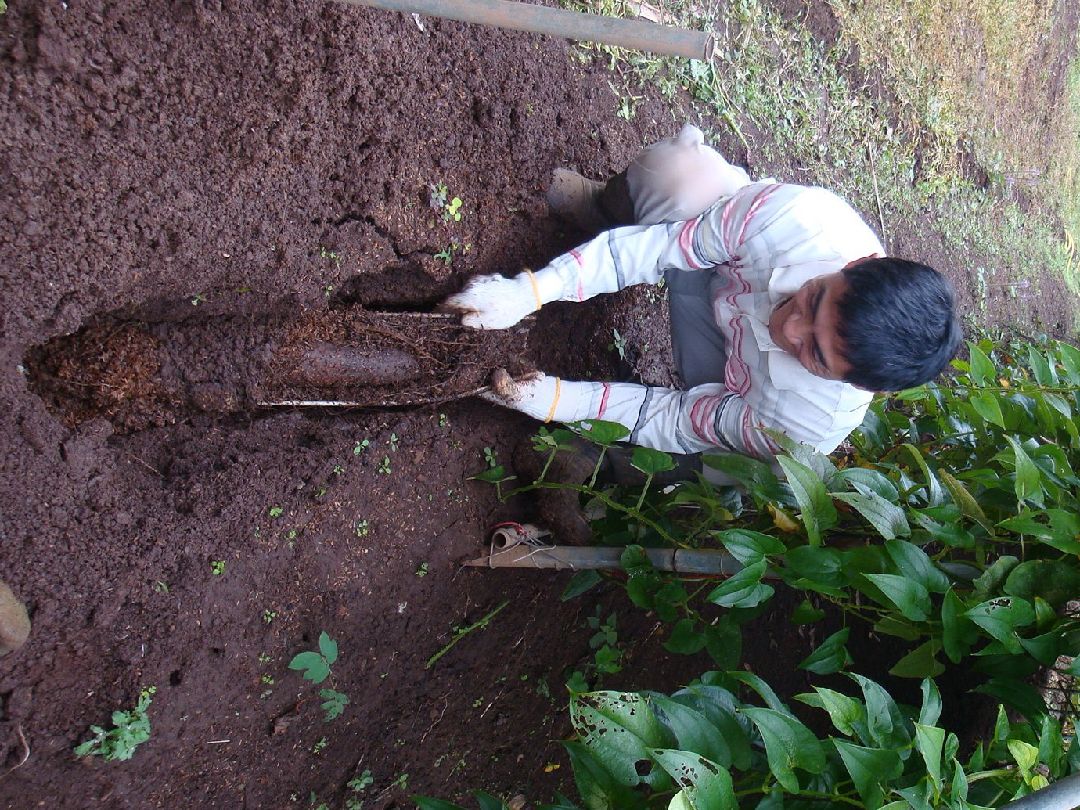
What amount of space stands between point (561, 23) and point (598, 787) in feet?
4.60

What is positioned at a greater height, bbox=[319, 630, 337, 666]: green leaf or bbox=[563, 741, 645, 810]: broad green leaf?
bbox=[563, 741, 645, 810]: broad green leaf

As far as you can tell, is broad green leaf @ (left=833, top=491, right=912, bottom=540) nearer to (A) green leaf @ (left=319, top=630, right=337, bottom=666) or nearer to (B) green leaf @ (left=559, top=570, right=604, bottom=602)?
(B) green leaf @ (left=559, top=570, right=604, bottom=602)

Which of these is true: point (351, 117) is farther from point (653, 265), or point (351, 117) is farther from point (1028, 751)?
point (1028, 751)

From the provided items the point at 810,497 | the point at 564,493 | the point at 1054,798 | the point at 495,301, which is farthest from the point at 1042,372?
the point at 495,301

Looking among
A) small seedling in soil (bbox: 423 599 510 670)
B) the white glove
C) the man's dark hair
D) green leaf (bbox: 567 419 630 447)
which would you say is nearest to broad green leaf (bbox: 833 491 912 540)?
→ the man's dark hair

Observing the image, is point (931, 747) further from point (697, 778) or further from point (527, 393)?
point (527, 393)

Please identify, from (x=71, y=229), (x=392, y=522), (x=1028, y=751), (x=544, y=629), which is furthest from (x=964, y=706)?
(x=71, y=229)

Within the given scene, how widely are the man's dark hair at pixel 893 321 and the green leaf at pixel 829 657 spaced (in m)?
0.60

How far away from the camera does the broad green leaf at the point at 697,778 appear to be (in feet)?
3.98

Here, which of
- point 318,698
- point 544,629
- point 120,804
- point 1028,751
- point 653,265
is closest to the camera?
point 1028,751

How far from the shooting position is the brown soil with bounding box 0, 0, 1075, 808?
4.92 ft

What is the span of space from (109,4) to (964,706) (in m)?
2.77

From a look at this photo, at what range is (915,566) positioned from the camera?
1667mm

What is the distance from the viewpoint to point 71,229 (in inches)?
59.0
